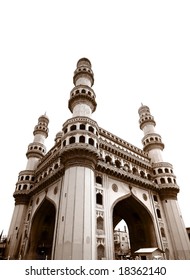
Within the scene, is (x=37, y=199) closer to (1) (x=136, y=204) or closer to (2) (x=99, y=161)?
(2) (x=99, y=161)

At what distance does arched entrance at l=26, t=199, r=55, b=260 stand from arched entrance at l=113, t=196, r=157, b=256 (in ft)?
39.8

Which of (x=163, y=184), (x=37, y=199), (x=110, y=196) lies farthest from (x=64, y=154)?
(x=163, y=184)

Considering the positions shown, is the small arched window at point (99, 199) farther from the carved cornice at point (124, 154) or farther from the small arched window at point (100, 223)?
the carved cornice at point (124, 154)

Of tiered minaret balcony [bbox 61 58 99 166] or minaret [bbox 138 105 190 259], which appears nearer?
tiered minaret balcony [bbox 61 58 99 166]

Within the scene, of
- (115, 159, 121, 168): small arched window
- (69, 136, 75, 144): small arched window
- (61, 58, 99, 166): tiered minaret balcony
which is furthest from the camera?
(115, 159, 121, 168): small arched window

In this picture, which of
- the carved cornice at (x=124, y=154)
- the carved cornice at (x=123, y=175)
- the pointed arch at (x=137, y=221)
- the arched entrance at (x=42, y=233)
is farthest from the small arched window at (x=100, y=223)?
the carved cornice at (x=124, y=154)

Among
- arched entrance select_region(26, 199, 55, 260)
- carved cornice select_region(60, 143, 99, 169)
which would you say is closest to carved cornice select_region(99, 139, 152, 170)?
carved cornice select_region(60, 143, 99, 169)

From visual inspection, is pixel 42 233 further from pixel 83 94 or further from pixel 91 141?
pixel 83 94

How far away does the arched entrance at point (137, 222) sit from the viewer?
31.0 metres

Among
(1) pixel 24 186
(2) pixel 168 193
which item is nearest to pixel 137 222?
(2) pixel 168 193

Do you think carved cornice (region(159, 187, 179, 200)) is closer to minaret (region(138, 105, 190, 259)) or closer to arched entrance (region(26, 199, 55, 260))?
minaret (region(138, 105, 190, 259))

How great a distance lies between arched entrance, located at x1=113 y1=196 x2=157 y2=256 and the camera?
30959 millimetres

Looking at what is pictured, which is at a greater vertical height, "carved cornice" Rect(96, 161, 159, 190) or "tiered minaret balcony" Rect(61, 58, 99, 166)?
"tiered minaret balcony" Rect(61, 58, 99, 166)
